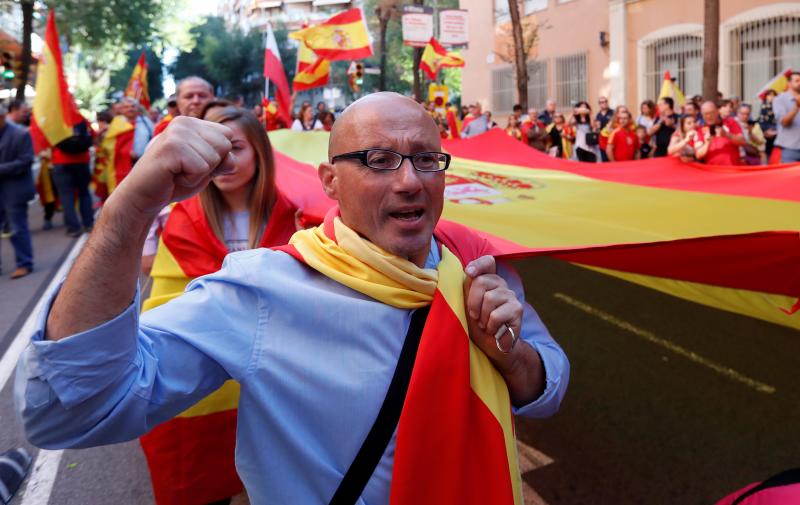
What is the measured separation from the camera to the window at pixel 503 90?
29.7 meters

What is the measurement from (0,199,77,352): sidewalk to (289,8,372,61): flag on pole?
526 cm

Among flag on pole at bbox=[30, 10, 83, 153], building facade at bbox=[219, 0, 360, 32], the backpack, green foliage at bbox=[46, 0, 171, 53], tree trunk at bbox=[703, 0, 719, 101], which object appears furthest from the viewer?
building facade at bbox=[219, 0, 360, 32]

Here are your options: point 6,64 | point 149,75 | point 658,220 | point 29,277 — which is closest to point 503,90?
point 6,64

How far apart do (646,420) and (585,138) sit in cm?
966

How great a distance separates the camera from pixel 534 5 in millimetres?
26922

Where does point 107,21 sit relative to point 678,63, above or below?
above

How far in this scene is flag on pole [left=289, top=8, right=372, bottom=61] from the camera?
502 inches

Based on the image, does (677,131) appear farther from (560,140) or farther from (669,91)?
(560,140)

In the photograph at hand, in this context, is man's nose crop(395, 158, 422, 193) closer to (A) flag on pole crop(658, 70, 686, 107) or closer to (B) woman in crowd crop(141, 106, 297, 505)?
(B) woman in crowd crop(141, 106, 297, 505)

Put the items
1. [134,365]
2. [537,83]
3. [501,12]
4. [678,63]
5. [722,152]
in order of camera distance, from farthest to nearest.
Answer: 1. [501,12]
2. [537,83]
3. [678,63]
4. [722,152]
5. [134,365]

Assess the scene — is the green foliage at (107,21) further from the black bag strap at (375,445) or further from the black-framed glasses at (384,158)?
the black bag strap at (375,445)

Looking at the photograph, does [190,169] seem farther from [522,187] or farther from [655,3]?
[655,3]

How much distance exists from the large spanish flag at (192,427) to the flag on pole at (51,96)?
619cm

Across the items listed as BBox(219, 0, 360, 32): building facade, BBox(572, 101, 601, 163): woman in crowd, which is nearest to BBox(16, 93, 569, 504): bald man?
BBox(572, 101, 601, 163): woman in crowd
